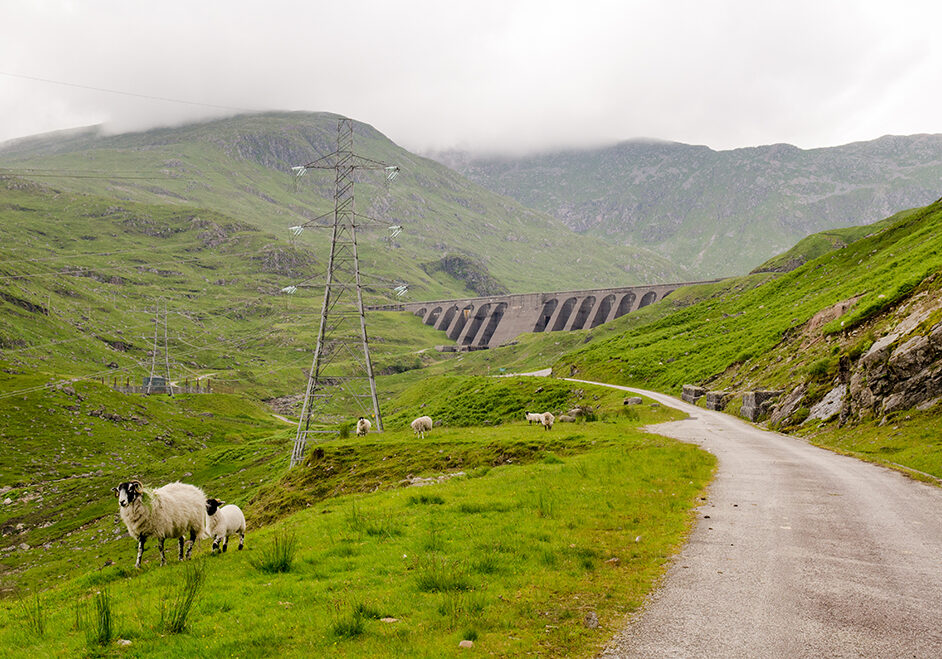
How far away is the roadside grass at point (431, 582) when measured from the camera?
9.20 meters

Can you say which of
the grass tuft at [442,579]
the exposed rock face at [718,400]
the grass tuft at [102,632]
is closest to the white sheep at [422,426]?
the exposed rock face at [718,400]

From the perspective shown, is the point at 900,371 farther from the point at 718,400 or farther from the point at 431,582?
the point at 431,582

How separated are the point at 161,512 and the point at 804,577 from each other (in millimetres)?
18027

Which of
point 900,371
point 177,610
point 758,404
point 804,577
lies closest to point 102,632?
point 177,610

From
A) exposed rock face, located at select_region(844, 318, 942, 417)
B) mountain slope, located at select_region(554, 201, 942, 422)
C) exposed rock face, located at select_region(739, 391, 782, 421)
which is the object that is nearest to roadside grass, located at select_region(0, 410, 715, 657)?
exposed rock face, located at select_region(844, 318, 942, 417)

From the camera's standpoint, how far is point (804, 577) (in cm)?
1102

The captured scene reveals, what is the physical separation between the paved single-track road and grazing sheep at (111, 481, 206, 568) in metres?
14.7

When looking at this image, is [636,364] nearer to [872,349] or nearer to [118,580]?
[872,349]

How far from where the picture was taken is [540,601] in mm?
10406

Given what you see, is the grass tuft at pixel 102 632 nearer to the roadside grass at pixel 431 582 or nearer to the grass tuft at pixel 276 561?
the roadside grass at pixel 431 582

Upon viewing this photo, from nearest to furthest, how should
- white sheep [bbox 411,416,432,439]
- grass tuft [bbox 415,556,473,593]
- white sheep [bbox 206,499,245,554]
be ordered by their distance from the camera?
grass tuft [bbox 415,556,473,593] → white sheep [bbox 206,499,245,554] → white sheep [bbox 411,416,432,439]

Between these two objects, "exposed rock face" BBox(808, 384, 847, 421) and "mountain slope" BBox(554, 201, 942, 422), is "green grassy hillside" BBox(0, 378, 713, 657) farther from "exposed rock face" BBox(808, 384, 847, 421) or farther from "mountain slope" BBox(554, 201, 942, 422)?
"exposed rock face" BBox(808, 384, 847, 421)

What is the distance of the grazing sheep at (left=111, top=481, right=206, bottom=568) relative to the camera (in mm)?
16047

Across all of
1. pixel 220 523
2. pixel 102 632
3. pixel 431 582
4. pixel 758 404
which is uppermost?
pixel 758 404
